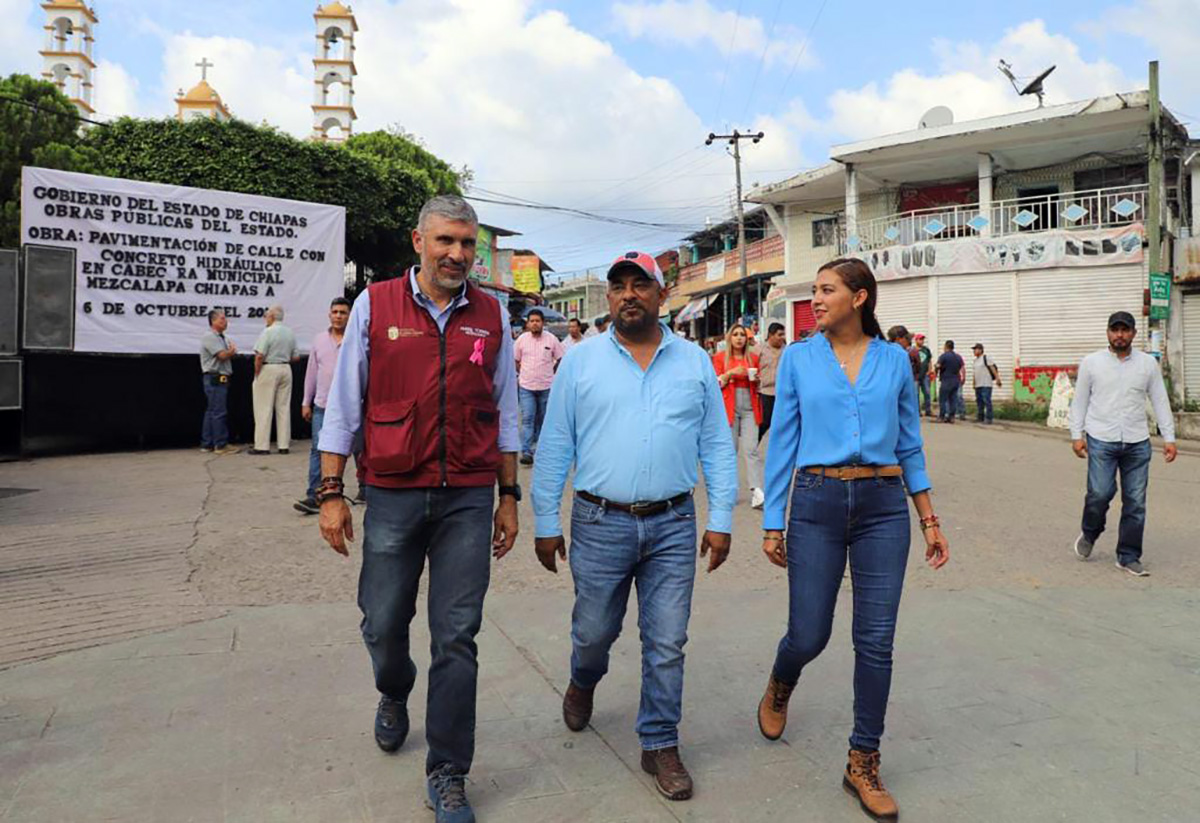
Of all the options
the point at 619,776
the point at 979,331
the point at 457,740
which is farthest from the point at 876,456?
the point at 979,331

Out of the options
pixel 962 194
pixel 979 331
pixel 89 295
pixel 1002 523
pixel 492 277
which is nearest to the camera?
pixel 1002 523

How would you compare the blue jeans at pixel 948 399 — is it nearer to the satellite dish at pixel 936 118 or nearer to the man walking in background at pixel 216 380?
the satellite dish at pixel 936 118

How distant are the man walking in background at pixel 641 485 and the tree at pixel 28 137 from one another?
1753 cm

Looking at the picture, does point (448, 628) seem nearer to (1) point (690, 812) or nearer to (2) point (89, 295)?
(1) point (690, 812)

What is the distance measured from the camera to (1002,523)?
773 centimetres

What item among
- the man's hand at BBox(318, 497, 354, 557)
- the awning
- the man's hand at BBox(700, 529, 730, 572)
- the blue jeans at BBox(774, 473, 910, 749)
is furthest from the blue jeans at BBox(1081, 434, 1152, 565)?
the awning

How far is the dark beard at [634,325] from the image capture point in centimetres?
311

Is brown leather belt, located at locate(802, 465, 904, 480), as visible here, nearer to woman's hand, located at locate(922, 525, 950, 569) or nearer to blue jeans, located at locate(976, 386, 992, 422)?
woman's hand, located at locate(922, 525, 950, 569)

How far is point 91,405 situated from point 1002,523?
10.8m

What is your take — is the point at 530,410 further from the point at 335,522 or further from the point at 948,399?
the point at 948,399

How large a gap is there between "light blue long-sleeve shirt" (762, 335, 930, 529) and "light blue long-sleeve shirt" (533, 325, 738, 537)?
19 cm

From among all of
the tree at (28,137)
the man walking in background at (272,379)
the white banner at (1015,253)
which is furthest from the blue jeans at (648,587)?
the white banner at (1015,253)

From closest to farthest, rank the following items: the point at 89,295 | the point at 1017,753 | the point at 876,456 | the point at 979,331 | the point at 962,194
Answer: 1. the point at 876,456
2. the point at 1017,753
3. the point at 89,295
4. the point at 979,331
5. the point at 962,194

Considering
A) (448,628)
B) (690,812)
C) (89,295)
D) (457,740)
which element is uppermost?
(89,295)
